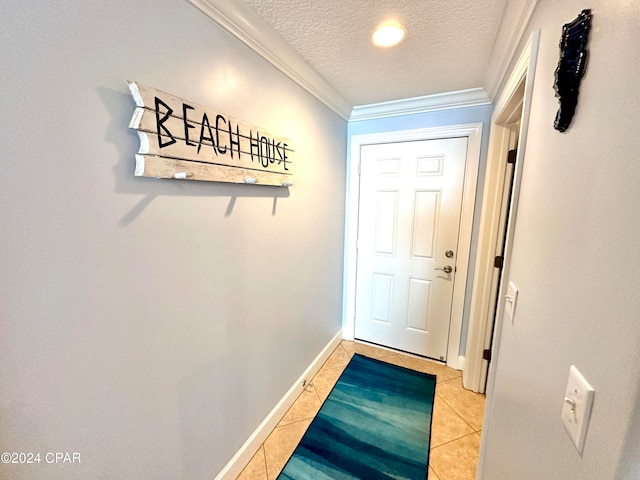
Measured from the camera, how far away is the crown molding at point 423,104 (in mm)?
1896

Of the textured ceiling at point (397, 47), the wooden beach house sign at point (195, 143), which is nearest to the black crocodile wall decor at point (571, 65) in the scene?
the textured ceiling at point (397, 47)

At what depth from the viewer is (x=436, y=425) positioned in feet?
5.55

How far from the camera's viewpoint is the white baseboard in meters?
1.33

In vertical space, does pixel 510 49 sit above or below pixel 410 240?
above

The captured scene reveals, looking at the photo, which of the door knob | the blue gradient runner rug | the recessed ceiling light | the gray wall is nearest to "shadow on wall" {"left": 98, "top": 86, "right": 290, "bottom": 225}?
the recessed ceiling light

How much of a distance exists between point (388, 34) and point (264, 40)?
607 millimetres

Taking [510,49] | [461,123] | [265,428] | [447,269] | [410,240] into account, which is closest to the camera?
[510,49]

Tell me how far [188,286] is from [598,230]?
1193 mm

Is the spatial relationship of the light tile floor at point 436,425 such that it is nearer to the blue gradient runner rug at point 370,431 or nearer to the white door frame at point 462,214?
the blue gradient runner rug at point 370,431

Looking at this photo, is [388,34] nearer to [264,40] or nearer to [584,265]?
[264,40]

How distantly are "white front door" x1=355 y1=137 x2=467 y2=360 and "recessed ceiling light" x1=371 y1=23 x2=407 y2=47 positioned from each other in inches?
37.9

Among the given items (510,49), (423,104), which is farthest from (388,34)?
(423,104)

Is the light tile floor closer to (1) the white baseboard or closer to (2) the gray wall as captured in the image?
(1) the white baseboard

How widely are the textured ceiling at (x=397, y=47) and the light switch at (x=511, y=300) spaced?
1163mm
